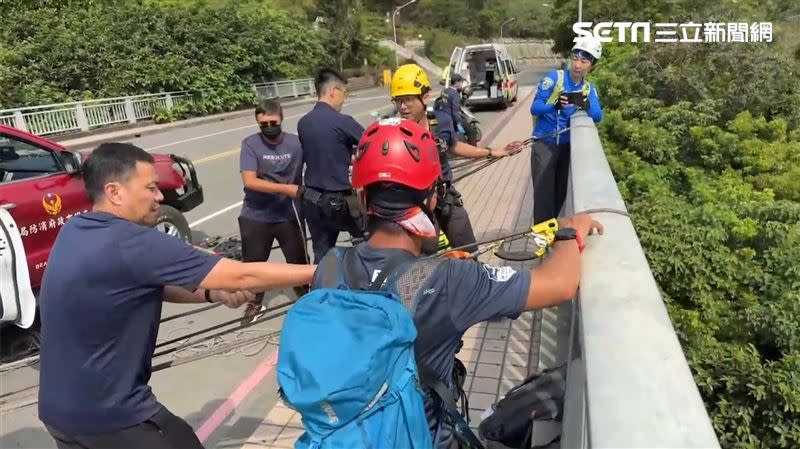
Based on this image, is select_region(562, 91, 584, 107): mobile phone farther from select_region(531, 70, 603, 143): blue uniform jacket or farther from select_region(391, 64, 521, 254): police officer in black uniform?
select_region(391, 64, 521, 254): police officer in black uniform

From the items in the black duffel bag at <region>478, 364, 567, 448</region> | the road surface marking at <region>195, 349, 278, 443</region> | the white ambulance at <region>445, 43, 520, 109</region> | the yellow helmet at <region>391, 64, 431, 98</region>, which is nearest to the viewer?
the black duffel bag at <region>478, 364, 567, 448</region>

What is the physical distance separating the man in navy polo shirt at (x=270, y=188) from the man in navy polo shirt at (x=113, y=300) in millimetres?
2278

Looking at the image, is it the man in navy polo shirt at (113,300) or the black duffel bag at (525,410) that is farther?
the black duffel bag at (525,410)

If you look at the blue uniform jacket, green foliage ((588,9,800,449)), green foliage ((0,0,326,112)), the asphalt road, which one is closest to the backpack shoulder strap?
the asphalt road

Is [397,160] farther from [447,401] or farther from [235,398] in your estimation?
[235,398]

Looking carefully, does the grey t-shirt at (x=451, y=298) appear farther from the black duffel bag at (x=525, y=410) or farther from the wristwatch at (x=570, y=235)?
the black duffel bag at (x=525, y=410)

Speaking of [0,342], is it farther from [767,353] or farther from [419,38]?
[419,38]

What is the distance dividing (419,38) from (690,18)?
68.7 m

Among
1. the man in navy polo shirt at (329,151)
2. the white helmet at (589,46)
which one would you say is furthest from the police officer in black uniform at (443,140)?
the white helmet at (589,46)

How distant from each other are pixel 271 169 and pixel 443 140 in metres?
1.33

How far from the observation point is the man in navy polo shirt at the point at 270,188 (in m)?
4.65

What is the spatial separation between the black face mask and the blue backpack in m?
3.31

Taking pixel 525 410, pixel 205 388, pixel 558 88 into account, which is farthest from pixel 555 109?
pixel 205 388

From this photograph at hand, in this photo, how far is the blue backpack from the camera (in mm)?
1444
